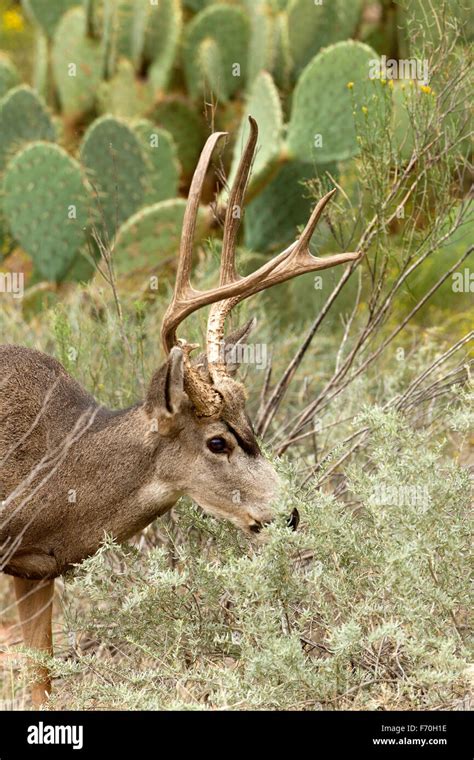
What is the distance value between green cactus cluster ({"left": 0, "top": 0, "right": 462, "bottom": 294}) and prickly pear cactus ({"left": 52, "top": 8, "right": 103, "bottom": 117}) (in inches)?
0.7

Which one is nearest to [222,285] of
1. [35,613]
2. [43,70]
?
[35,613]

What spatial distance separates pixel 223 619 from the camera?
6195 millimetres

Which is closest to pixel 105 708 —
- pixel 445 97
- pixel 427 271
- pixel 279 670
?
pixel 279 670

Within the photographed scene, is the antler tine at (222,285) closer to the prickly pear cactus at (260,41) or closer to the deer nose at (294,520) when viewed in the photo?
the deer nose at (294,520)

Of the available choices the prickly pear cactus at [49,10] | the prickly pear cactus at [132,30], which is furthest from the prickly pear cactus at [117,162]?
the prickly pear cactus at [49,10]

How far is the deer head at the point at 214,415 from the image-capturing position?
571 cm

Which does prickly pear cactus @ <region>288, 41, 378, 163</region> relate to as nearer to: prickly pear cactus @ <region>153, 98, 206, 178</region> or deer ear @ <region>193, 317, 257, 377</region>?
prickly pear cactus @ <region>153, 98, 206, 178</region>

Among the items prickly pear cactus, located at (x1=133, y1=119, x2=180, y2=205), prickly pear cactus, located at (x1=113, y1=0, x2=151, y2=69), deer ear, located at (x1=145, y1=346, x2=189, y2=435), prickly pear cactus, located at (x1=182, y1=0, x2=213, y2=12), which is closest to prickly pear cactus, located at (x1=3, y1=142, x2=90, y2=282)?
prickly pear cactus, located at (x1=133, y1=119, x2=180, y2=205)

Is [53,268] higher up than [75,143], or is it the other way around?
[75,143]

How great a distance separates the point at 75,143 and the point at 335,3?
3.71 metres

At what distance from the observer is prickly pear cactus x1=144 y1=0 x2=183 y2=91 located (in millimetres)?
16266

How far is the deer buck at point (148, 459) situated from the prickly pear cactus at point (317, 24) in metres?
9.03

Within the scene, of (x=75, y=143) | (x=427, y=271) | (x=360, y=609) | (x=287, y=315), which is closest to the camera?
(x=360, y=609)

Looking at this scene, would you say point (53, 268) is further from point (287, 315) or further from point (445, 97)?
point (445, 97)
